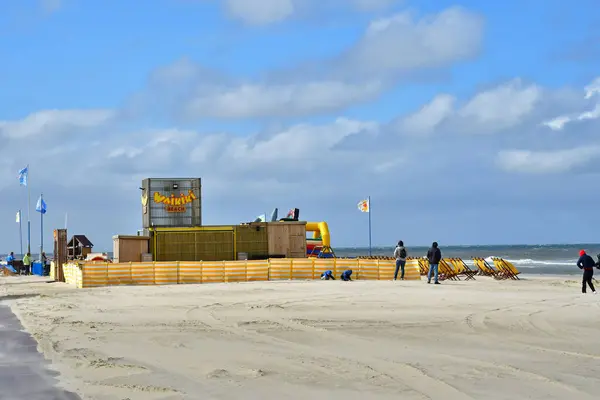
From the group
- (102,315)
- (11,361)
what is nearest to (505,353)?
(11,361)

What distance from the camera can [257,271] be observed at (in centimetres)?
3334

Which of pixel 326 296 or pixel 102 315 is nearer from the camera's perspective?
pixel 102 315

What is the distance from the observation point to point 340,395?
8.36 m

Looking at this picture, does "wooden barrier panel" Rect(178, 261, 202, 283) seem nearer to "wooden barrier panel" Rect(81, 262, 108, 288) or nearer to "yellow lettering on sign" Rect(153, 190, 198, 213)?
"wooden barrier panel" Rect(81, 262, 108, 288)

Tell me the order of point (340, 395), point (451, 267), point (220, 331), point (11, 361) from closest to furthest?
1. point (340, 395)
2. point (11, 361)
3. point (220, 331)
4. point (451, 267)

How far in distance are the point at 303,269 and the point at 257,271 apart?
6.55 feet

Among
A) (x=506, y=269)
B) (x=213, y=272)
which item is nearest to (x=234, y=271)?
(x=213, y=272)

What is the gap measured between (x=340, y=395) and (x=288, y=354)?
3.09 metres

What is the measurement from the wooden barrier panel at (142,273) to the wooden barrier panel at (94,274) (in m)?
1.13

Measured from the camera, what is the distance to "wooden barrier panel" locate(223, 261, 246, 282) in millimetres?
33031

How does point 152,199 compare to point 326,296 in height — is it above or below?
above

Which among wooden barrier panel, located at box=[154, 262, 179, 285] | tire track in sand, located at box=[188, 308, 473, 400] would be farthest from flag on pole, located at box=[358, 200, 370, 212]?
tire track in sand, located at box=[188, 308, 473, 400]

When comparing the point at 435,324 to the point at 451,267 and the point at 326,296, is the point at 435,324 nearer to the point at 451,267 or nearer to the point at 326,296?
the point at 326,296

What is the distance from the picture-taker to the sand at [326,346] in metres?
8.76
